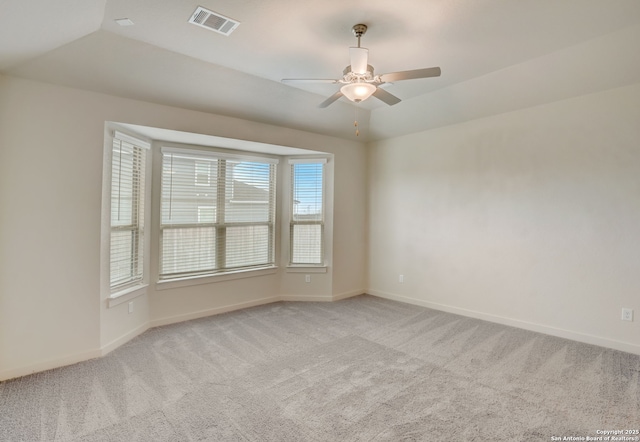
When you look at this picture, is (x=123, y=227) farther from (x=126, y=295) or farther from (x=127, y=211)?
(x=126, y=295)

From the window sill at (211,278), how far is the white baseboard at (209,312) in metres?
0.38

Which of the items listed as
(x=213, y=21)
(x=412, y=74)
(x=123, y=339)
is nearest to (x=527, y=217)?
(x=412, y=74)

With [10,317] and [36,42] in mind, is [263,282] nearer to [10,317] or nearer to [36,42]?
[10,317]

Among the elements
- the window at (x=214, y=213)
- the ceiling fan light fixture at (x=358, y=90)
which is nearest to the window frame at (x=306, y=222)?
the window at (x=214, y=213)

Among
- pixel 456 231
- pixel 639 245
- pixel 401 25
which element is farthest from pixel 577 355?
pixel 401 25

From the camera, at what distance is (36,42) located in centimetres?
242

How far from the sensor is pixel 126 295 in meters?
3.53

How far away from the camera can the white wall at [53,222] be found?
107 inches

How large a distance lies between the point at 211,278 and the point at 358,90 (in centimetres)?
316

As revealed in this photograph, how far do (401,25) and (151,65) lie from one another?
2.29 metres

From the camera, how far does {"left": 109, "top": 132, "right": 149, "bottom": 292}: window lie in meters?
3.44

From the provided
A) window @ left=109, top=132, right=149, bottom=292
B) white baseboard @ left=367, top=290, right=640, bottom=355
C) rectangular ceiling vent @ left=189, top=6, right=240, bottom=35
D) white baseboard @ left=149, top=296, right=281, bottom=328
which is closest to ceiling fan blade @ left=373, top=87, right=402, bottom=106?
rectangular ceiling vent @ left=189, top=6, right=240, bottom=35

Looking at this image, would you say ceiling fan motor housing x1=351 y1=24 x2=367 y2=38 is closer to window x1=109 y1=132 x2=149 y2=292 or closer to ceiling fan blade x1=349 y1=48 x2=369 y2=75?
ceiling fan blade x1=349 y1=48 x2=369 y2=75

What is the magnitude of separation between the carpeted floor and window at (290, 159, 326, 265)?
5.16 ft
